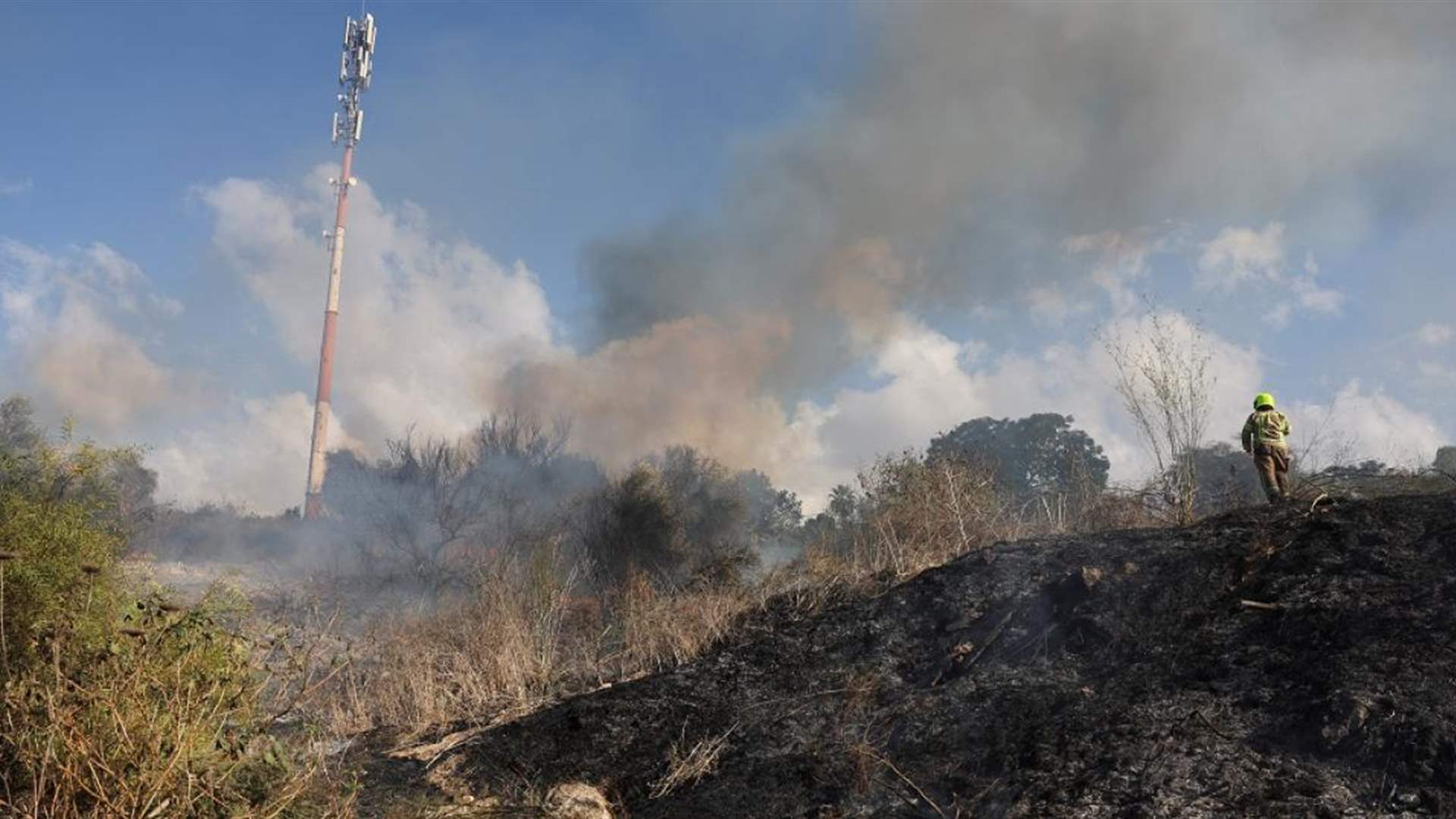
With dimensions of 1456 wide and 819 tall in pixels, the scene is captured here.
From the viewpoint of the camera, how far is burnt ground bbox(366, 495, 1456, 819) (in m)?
6.07

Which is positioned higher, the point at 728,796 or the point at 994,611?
the point at 994,611

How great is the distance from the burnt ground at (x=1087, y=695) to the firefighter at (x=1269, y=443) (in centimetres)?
160

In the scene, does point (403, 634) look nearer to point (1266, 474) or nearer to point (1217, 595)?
point (1217, 595)

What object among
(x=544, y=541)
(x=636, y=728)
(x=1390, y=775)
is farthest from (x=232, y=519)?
(x=1390, y=775)

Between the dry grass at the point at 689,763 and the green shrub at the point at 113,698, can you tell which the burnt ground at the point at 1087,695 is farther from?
the green shrub at the point at 113,698

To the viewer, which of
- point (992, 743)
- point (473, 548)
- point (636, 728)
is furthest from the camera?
point (473, 548)

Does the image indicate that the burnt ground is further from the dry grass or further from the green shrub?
the green shrub

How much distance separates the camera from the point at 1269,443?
11.1 meters

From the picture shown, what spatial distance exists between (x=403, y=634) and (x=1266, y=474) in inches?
432

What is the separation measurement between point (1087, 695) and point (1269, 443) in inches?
212

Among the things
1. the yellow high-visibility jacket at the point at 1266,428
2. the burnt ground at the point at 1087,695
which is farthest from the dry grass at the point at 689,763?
the yellow high-visibility jacket at the point at 1266,428

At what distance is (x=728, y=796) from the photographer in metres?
7.41

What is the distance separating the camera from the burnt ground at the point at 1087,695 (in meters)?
6.07

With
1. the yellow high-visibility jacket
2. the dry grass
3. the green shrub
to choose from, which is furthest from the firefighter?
the green shrub
